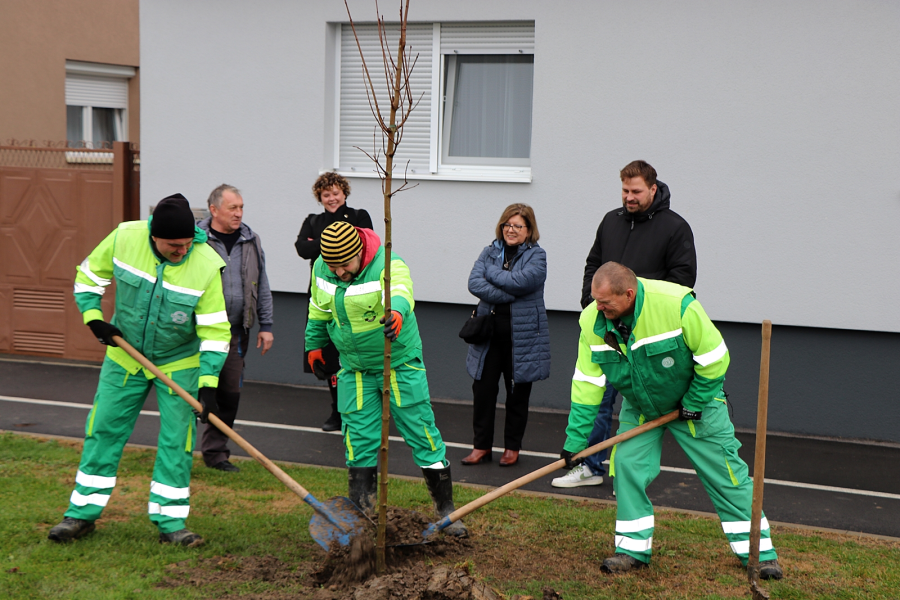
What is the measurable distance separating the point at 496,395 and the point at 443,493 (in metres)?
1.68

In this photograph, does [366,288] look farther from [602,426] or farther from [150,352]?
[602,426]

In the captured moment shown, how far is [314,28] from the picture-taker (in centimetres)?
907

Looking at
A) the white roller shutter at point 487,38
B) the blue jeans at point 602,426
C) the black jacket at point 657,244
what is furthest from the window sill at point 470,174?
the blue jeans at point 602,426

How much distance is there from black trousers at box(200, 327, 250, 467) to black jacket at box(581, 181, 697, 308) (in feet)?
9.13

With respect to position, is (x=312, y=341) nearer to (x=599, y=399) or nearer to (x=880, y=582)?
(x=599, y=399)

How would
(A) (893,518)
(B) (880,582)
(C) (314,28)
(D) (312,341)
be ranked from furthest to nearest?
(C) (314,28) < (A) (893,518) < (D) (312,341) < (B) (880,582)

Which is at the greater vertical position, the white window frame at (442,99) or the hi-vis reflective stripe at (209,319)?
the white window frame at (442,99)

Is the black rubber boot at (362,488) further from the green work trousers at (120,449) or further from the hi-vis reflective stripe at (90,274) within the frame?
the hi-vis reflective stripe at (90,274)

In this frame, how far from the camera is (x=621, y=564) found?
14.6ft

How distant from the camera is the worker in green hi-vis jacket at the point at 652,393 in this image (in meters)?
4.20

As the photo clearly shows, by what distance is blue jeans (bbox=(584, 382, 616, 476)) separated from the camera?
5.88 meters

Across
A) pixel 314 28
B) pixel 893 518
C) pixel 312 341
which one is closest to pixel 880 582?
pixel 893 518

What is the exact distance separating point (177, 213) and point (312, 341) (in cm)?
112

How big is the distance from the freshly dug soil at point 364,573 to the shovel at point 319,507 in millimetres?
72
